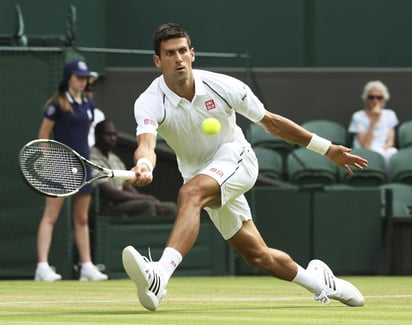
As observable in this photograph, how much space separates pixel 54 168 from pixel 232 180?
3.69 ft

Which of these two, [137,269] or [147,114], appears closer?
[137,269]

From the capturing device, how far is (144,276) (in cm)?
710

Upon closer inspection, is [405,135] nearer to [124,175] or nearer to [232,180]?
[232,180]

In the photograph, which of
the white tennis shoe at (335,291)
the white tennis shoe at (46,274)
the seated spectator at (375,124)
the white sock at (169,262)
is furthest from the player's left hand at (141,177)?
the seated spectator at (375,124)

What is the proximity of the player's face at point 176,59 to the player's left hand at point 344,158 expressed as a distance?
106 centimetres

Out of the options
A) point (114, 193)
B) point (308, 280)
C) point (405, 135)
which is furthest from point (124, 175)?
point (405, 135)

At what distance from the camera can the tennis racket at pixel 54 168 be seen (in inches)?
294

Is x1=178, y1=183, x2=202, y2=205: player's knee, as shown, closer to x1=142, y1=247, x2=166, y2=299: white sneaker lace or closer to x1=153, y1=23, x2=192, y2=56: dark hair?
x1=142, y1=247, x2=166, y2=299: white sneaker lace

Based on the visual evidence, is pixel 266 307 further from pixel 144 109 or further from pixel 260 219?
pixel 260 219

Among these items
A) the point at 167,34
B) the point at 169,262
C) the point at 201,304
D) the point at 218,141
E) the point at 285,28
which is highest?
the point at 285,28

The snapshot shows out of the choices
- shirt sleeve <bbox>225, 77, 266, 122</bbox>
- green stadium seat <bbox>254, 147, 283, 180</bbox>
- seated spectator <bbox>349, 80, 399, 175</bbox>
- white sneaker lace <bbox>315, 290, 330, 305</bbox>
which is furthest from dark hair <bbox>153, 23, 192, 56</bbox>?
seated spectator <bbox>349, 80, 399, 175</bbox>

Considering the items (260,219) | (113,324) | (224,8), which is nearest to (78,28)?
(224,8)

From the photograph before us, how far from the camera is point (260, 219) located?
47.0 feet

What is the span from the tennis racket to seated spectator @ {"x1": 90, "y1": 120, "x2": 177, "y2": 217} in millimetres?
5560
